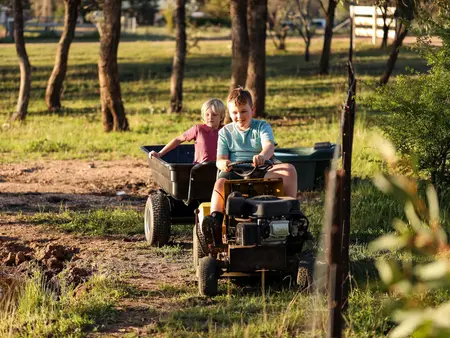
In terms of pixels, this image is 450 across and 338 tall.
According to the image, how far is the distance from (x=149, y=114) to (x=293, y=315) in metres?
16.9

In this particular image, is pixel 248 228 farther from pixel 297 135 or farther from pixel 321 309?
pixel 297 135

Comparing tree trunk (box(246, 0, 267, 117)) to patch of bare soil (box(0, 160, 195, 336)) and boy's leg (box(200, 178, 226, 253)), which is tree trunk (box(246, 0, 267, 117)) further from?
boy's leg (box(200, 178, 226, 253))

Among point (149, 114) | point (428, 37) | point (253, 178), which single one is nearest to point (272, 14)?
point (149, 114)

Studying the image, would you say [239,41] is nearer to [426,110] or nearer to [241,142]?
[426,110]

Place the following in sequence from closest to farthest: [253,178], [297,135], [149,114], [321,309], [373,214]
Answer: [321,309] → [253,178] → [373,214] → [297,135] → [149,114]

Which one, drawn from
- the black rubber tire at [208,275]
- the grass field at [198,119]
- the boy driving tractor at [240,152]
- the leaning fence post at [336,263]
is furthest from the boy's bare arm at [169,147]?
the leaning fence post at [336,263]

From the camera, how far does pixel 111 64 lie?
60.0 ft

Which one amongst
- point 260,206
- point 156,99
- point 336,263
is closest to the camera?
point 336,263

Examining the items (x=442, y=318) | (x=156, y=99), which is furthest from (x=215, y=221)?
(x=156, y=99)

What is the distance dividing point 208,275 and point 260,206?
1.95 feet

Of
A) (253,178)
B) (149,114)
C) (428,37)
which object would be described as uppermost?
(428,37)

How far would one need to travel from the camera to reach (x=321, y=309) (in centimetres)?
570

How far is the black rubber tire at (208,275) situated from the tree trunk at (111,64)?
475 inches

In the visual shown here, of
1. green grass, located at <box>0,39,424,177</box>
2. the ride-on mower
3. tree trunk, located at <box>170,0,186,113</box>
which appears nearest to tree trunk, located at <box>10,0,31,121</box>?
green grass, located at <box>0,39,424,177</box>
